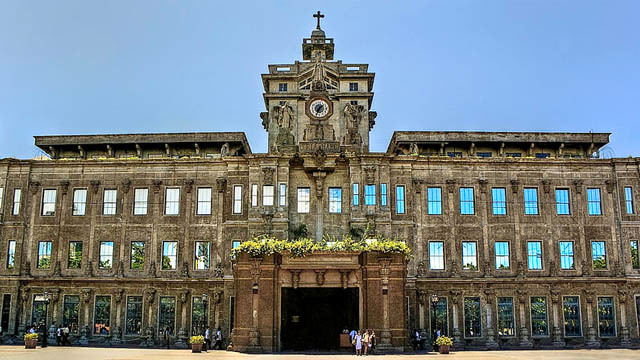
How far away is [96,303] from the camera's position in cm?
4825

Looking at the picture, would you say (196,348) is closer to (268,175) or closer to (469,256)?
(268,175)

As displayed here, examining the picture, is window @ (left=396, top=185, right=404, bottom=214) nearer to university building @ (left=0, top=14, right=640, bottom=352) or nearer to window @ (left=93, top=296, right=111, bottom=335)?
university building @ (left=0, top=14, right=640, bottom=352)

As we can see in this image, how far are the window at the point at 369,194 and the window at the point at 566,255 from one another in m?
→ 14.9

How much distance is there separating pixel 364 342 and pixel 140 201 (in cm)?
2275

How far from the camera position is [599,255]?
48.9 metres

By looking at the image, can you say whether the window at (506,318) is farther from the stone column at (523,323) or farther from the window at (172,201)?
the window at (172,201)

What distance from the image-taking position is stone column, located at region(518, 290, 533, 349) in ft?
153

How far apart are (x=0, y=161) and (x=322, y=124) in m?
25.3

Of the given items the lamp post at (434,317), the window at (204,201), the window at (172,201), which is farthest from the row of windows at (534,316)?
the window at (172,201)

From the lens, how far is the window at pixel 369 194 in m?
47.6

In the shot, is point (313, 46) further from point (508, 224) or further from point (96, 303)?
point (96, 303)

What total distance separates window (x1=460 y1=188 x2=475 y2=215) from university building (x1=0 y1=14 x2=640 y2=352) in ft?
0.27

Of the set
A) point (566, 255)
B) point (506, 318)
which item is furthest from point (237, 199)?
point (566, 255)

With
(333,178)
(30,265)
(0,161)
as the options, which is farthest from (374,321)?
(0,161)
